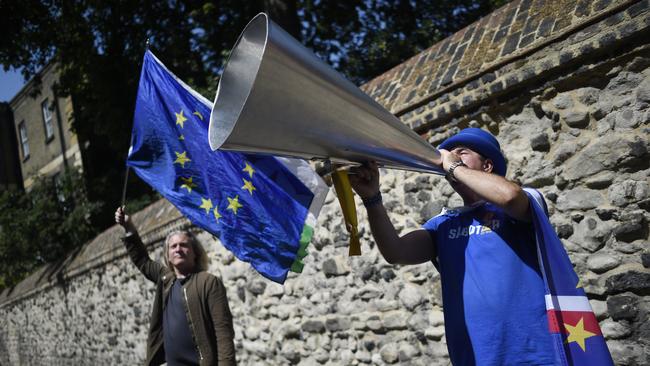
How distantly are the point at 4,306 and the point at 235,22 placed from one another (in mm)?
10487

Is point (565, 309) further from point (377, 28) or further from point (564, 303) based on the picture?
point (377, 28)

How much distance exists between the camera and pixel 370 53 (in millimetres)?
12383

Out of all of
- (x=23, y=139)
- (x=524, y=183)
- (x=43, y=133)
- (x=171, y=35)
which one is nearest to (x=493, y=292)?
(x=524, y=183)

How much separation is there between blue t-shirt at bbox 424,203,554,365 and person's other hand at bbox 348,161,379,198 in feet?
1.20

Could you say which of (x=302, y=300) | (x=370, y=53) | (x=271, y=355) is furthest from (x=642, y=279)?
(x=370, y=53)

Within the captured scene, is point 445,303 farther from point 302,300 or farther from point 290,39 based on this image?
point 302,300

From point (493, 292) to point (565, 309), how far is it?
0.24 meters

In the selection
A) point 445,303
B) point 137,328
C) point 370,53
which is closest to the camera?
point 445,303

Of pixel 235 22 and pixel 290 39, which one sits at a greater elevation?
pixel 235 22

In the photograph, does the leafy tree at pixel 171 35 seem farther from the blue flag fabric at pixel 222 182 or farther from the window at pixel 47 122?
the window at pixel 47 122

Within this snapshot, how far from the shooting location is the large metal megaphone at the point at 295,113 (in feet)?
6.15

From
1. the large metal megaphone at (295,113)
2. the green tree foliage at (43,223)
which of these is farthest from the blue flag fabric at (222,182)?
the green tree foliage at (43,223)

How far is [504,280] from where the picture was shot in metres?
2.28

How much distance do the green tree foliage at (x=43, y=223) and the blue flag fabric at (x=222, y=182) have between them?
11.6 m
